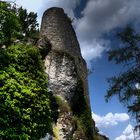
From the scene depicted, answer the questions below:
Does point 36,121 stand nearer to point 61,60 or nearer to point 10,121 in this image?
point 10,121

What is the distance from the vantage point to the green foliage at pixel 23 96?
15.4 m

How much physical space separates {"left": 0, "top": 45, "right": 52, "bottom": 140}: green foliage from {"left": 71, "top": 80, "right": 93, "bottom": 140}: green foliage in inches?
151

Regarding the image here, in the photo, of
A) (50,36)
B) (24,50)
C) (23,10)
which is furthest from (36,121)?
(23,10)

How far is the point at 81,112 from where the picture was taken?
72.0ft

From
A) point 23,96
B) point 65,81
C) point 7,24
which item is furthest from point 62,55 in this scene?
point 23,96

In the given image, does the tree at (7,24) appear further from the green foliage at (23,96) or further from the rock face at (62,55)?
the rock face at (62,55)

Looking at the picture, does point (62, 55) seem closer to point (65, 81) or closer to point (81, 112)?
point (65, 81)

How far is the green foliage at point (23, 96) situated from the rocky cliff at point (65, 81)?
6.55 ft

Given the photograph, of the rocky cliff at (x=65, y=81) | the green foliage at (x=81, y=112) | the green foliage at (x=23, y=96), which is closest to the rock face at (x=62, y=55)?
the rocky cliff at (x=65, y=81)

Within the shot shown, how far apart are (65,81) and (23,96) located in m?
5.91

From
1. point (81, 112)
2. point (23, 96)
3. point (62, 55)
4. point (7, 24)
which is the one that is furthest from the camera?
point (62, 55)

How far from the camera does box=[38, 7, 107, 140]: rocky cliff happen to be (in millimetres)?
19625

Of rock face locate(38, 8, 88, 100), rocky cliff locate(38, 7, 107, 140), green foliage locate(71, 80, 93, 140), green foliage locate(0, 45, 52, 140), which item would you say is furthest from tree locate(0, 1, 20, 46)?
green foliage locate(71, 80, 93, 140)

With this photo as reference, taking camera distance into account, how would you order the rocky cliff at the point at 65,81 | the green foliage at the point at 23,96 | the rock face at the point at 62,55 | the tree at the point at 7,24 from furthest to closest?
the rock face at the point at 62,55 < the rocky cliff at the point at 65,81 < the tree at the point at 7,24 < the green foliage at the point at 23,96
